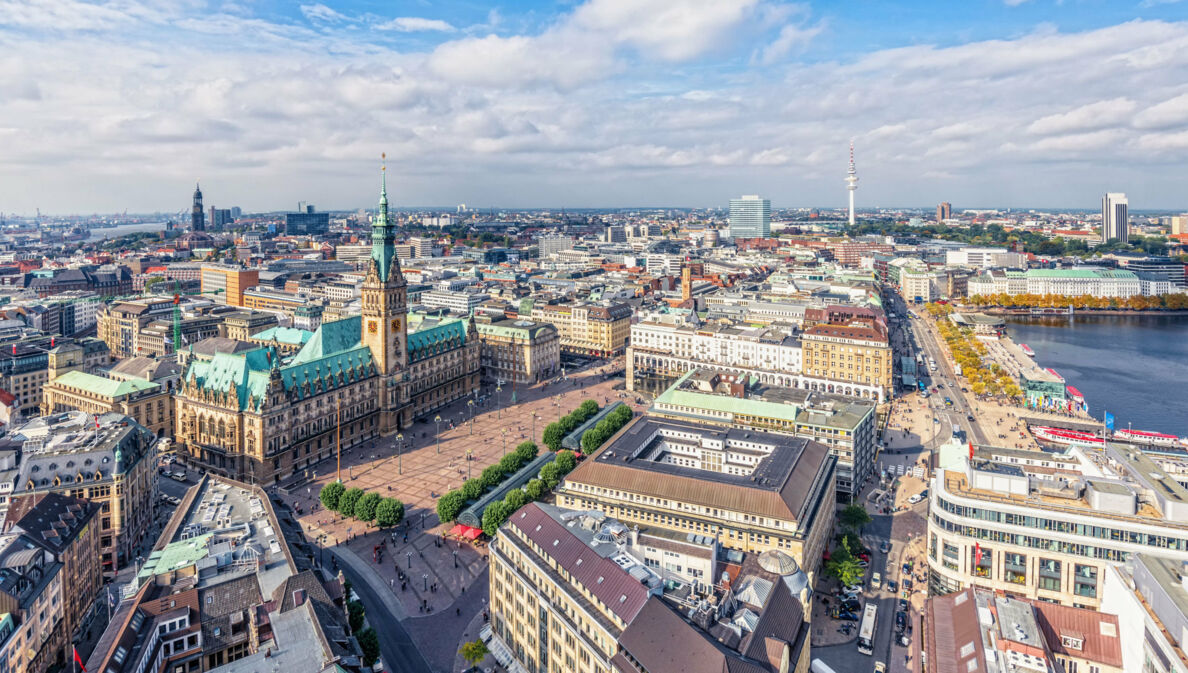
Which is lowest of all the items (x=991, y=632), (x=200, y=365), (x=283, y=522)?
(x=991, y=632)

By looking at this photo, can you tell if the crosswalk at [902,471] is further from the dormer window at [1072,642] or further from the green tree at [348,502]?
the green tree at [348,502]

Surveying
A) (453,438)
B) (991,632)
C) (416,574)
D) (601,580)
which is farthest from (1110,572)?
(453,438)

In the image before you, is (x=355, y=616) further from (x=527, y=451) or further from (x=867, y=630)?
(x=867, y=630)

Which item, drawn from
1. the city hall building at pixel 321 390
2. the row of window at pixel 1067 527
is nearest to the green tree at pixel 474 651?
the row of window at pixel 1067 527

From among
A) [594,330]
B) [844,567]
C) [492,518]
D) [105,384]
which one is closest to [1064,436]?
[844,567]

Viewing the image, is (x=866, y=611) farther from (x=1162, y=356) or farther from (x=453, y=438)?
(x=1162, y=356)

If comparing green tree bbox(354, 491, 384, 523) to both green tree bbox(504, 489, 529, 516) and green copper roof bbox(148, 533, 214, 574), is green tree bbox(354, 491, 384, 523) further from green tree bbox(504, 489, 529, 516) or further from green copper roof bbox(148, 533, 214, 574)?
green copper roof bbox(148, 533, 214, 574)

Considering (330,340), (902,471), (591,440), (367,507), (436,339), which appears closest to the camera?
(367,507)
